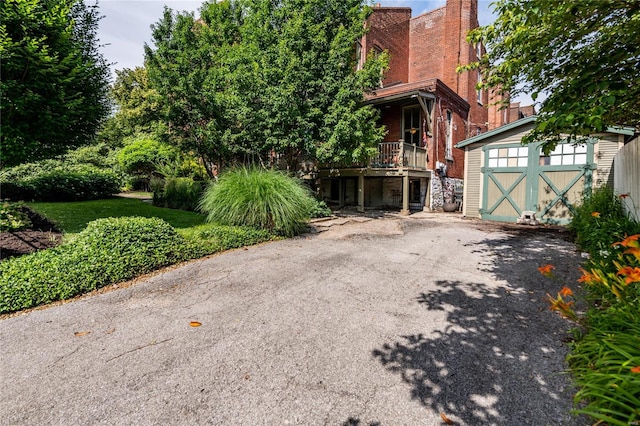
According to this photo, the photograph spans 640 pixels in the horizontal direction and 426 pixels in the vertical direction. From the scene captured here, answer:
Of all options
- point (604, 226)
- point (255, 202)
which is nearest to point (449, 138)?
point (604, 226)

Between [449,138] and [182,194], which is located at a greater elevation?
[449,138]

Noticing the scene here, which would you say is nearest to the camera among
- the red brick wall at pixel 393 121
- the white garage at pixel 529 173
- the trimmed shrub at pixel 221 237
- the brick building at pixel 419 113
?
the trimmed shrub at pixel 221 237

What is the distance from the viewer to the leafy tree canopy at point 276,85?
930cm

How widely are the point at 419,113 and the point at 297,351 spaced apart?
543 inches

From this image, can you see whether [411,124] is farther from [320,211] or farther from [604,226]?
[604,226]

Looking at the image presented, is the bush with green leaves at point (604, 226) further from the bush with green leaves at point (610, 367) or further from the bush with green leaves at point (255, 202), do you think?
the bush with green leaves at point (255, 202)

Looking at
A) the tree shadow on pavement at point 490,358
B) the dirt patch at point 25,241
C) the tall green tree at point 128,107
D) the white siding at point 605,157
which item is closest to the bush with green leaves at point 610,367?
the tree shadow on pavement at point 490,358

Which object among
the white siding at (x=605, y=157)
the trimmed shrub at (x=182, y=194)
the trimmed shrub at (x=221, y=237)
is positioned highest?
the white siding at (x=605, y=157)

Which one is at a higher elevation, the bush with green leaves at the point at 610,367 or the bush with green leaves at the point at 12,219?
the bush with green leaves at the point at 12,219

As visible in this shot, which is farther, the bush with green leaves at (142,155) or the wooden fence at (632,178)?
the bush with green leaves at (142,155)

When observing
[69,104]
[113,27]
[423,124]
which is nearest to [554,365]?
[69,104]

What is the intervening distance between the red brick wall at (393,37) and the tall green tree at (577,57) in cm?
1396

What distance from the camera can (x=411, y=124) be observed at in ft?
47.6

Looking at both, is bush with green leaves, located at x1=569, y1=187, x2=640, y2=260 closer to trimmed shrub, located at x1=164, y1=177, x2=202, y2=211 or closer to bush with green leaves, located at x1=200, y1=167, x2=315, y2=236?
bush with green leaves, located at x1=200, y1=167, x2=315, y2=236
